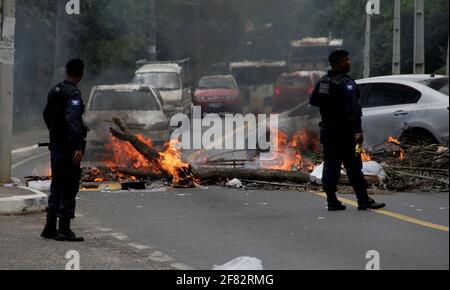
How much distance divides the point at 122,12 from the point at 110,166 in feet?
48.9

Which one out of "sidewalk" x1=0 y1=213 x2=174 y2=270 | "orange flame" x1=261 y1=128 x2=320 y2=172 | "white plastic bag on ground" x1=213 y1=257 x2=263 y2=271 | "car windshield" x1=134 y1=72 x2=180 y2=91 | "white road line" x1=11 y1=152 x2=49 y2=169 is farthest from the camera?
"car windshield" x1=134 y1=72 x2=180 y2=91

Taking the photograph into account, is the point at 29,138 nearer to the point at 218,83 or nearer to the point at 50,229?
the point at 218,83

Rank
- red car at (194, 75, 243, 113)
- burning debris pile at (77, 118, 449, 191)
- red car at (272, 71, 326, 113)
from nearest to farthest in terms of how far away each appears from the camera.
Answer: burning debris pile at (77, 118, 449, 191), red car at (272, 71, 326, 113), red car at (194, 75, 243, 113)

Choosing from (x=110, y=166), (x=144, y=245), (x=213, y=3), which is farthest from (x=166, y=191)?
(x=213, y=3)

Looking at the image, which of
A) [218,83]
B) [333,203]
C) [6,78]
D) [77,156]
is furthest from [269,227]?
[218,83]

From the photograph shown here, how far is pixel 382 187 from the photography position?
12977mm

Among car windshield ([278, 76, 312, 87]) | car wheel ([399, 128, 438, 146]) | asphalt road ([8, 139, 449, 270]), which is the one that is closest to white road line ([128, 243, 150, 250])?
asphalt road ([8, 139, 449, 270])

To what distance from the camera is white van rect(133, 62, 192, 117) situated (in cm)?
2864

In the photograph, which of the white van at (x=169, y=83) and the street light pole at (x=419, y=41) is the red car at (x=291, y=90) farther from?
the street light pole at (x=419, y=41)

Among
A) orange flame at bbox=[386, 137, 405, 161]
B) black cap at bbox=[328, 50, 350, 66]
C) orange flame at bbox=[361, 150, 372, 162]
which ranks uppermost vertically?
black cap at bbox=[328, 50, 350, 66]

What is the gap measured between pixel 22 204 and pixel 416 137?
594cm

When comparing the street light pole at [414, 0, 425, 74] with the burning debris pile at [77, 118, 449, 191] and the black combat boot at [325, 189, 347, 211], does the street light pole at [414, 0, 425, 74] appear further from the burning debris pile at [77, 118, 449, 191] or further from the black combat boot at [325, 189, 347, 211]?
the black combat boot at [325, 189, 347, 211]

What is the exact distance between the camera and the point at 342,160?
35.8 feet

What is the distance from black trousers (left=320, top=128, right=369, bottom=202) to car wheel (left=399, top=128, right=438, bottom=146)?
11.4 ft
